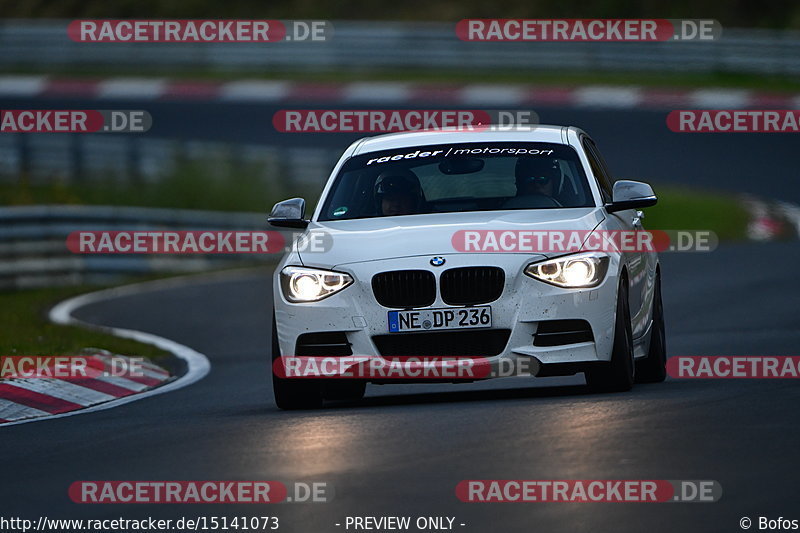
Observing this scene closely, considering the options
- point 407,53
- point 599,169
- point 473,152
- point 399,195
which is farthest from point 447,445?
point 407,53

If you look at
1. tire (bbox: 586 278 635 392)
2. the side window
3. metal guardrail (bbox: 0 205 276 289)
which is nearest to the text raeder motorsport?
the side window

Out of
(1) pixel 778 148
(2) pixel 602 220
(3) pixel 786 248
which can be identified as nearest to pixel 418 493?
(2) pixel 602 220

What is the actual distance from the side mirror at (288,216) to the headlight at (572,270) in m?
1.78

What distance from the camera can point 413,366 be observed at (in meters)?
9.41

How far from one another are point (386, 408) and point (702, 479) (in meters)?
3.11

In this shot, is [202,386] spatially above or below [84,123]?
below

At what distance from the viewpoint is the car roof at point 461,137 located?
11.0 m

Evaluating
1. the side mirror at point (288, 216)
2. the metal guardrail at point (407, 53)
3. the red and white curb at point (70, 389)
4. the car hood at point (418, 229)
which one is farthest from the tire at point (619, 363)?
the metal guardrail at point (407, 53)

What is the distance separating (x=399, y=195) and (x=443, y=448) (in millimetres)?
2912

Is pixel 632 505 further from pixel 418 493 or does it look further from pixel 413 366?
pixel 413 366

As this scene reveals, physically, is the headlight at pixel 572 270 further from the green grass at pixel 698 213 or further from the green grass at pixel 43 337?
the green grass at pixel 698 213

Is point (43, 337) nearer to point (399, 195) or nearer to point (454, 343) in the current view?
point (399, 195)

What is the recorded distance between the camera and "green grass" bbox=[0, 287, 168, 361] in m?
13.8

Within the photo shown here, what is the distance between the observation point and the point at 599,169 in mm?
11391
